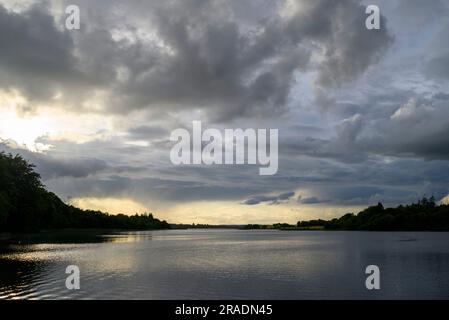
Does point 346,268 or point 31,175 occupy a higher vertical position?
point 31,175

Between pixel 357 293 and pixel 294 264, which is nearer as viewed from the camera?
pixel 357 293

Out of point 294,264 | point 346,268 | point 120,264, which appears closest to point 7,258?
point 120,264

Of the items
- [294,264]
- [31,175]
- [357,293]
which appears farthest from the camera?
[31,175]
